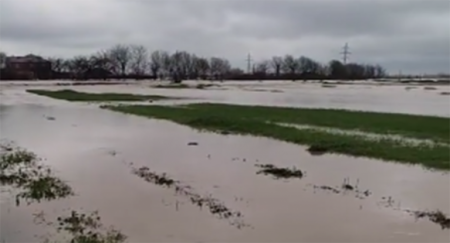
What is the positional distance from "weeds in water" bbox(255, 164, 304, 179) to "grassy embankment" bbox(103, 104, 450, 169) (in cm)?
393

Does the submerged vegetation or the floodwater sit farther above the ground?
the submerged vegetation

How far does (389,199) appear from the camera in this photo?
12906 millimetres

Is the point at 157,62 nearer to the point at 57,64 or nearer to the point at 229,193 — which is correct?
the point at 57,64

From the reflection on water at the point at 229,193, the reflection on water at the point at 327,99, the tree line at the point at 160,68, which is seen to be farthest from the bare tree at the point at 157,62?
the reflection on water at the point at 229,193

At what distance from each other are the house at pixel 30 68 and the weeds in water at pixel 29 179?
146084 mm

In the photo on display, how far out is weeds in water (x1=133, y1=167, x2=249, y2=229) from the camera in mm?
10958

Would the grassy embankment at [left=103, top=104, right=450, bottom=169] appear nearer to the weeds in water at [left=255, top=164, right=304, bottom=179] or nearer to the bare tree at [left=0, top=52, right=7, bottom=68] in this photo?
the weeds in water at [left=255, top=164, right=304, bottom=179]

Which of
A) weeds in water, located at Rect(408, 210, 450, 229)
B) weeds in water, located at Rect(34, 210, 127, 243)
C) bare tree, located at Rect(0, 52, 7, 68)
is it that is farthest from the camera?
bare tree, located at Rect(0, 52, 7, 68)

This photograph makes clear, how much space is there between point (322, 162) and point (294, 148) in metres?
3.30

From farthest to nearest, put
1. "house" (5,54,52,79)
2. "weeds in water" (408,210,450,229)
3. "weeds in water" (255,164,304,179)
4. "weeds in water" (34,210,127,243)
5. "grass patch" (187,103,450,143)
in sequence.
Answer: "house" (5,54,52,79)
"grass patch" (187,103,450,143)
"weeds in water" (255,164,304,179)
"weeds in water" (408,210,450,229)
"weeds in water" (34,210,127,243)

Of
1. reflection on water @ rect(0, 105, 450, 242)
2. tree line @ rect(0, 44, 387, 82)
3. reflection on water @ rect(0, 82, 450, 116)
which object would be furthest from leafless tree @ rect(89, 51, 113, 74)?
reflection on water @ rect(0, 105, 450, 242)

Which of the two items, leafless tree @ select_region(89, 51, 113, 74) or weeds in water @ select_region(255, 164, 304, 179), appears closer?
weeds in water @ select_region(255, 164, 304, 179)

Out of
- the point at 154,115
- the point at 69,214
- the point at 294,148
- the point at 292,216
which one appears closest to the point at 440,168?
the point at 294,148

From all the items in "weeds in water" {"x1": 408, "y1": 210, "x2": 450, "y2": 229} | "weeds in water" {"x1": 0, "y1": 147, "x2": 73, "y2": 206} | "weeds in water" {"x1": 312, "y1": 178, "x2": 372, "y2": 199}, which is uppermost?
"weeds in water" {"x1": 0, "y1": 147, "x2": 73, "y2": 206}
